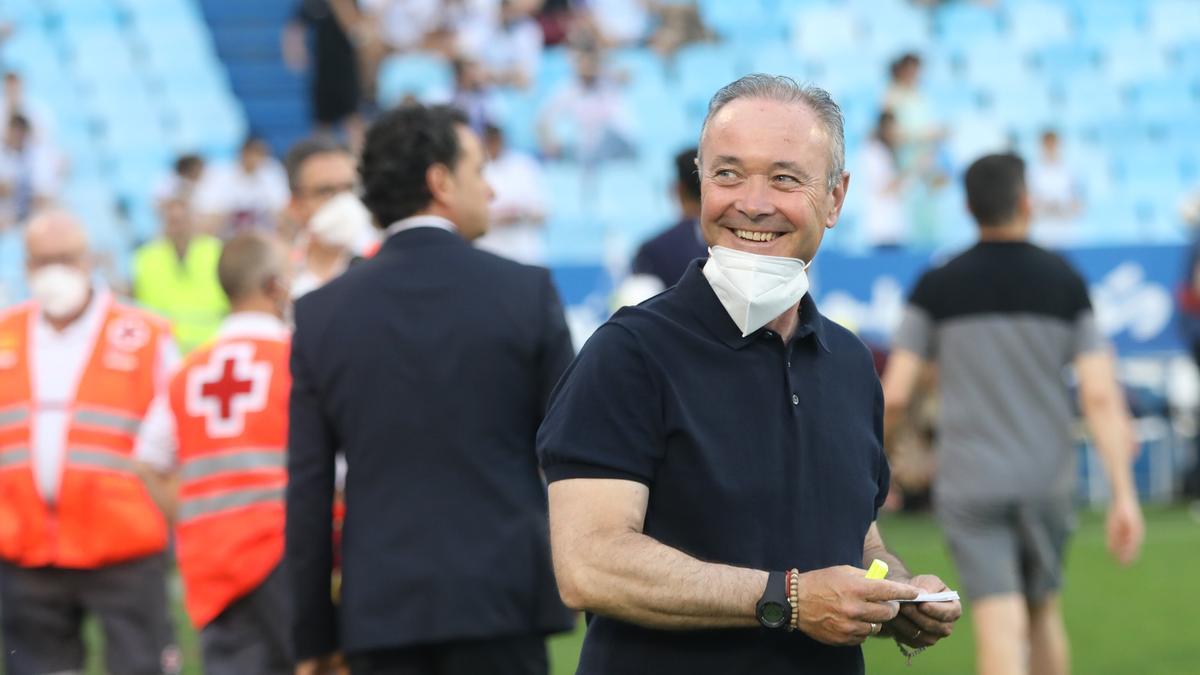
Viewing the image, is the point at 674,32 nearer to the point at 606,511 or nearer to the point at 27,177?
the point at 27,177

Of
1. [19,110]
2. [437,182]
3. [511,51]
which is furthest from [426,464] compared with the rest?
[511,51]

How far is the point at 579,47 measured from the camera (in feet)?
67.8

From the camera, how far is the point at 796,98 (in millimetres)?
3209

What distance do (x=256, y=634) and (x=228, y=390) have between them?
72 centimetres

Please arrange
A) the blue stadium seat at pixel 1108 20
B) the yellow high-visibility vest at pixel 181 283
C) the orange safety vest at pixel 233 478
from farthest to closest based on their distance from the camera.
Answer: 1. the blue stadium seat at pixel 1108 20
2. the yellow high-visibility vest at pixel 181 283
3. the orange safety vest at pixel 233 478

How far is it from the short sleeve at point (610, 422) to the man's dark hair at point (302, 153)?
3.42 metres

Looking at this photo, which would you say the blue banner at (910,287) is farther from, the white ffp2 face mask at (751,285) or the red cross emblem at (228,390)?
the white ffp2 face mask at (751,285)

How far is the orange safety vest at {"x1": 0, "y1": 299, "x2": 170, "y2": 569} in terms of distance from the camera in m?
6.36

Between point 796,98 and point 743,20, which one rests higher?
point 743,20

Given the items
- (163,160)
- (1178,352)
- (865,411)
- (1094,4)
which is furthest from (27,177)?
(865,411)

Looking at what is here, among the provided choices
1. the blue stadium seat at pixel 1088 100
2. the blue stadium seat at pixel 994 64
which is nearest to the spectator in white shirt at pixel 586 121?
the blue stadium seat at pixel 994 64

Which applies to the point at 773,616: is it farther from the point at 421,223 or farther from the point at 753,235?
the point at 421,223

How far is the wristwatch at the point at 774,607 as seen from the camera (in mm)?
2902

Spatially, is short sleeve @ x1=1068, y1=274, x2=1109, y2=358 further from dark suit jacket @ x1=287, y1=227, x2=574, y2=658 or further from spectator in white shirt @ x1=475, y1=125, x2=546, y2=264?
spectator in white shirt @ x1=475, y1=125, x2=546, y2=264
